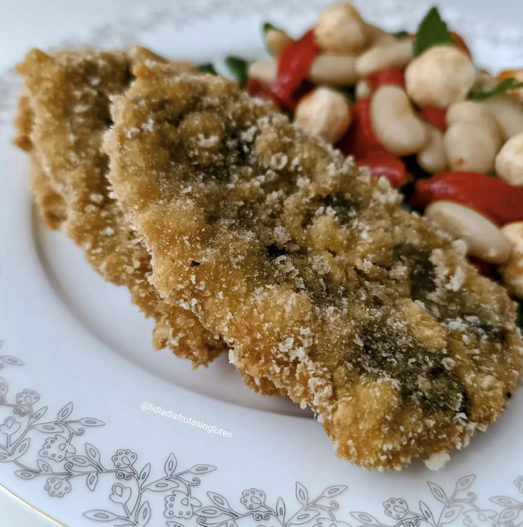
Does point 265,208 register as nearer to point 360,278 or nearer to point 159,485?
point 360,278

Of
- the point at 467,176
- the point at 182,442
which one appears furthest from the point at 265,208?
the point at 467,176

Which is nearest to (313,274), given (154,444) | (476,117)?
(154,444)

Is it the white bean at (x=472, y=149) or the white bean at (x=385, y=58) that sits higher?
the white bean at (x=385, y=58)

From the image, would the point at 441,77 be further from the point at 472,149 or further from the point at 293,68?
the point at 293,68

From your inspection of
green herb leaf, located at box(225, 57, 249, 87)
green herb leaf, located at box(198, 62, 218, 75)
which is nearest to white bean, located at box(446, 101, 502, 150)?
green herb leaf, located at box(225, 57, 249, 87)

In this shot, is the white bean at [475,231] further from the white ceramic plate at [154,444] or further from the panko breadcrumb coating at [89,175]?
the panko breadcrumb coating at [89,175]

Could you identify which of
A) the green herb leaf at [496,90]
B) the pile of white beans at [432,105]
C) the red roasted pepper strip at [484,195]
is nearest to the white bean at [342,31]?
the pile of white beans at [432,105]
